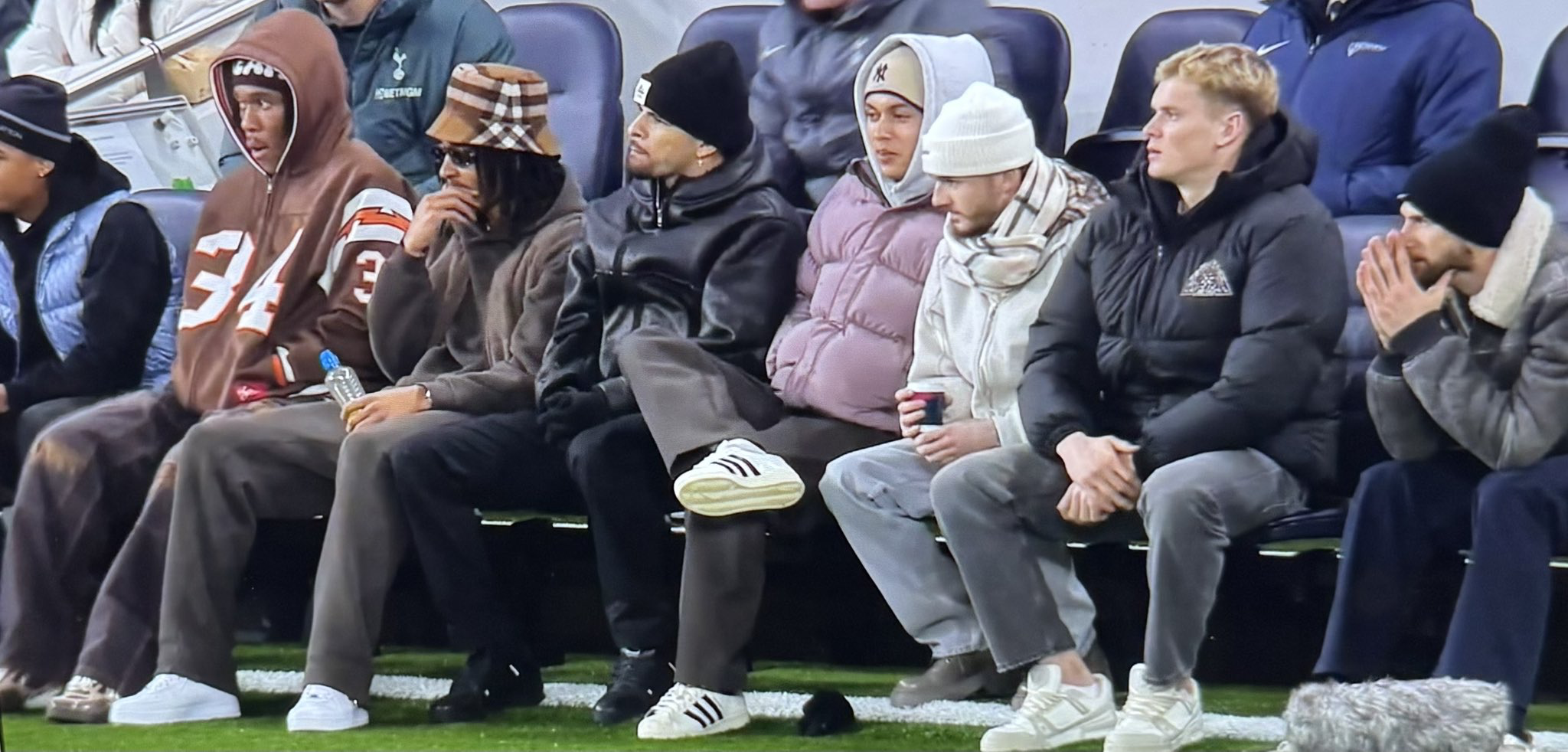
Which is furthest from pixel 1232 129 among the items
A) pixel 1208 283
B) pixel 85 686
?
pixel 85 686

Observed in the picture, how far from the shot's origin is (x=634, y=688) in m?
3.45

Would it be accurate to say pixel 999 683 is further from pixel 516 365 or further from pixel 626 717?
pixel 516 365

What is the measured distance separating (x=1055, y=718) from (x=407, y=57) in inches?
69.0

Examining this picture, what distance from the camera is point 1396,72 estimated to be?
3.24 meters

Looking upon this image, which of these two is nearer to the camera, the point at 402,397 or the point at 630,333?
the point at 630,333

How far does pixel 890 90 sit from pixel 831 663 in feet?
2.97

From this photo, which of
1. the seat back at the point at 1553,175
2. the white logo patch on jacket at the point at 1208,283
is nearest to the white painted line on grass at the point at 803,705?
the white logo patch on jacket at the point at 1208,283

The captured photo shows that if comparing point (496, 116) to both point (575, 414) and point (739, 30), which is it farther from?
point (575, 414)

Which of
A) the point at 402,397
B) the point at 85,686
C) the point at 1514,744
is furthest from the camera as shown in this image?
the point at 85,686

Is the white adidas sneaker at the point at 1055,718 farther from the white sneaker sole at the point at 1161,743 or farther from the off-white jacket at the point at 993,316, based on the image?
the off-white jacket at the point at 993,316

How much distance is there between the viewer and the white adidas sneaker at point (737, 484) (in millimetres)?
3311

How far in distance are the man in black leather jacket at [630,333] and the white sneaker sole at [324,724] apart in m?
0.21

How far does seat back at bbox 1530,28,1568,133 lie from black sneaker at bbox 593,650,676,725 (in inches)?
60.2

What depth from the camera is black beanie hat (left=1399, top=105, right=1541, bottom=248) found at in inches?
116
